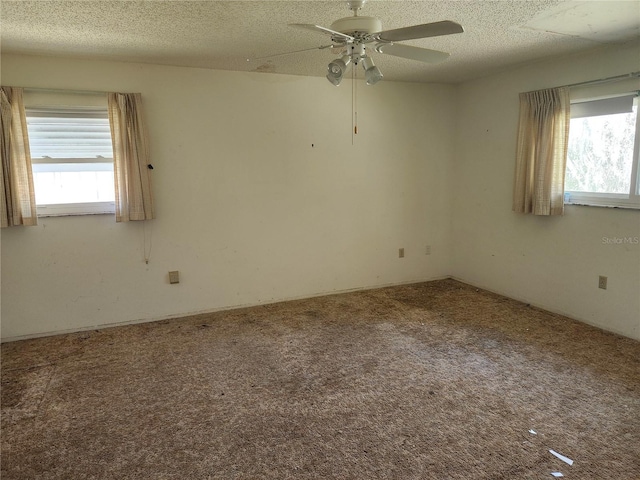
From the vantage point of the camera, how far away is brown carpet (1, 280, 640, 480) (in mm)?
1921

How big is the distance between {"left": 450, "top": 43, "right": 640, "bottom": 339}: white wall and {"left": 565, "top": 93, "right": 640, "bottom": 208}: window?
13cm

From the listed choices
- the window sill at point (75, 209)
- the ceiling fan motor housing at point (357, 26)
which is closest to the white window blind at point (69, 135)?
the window sill at point (75, 209)

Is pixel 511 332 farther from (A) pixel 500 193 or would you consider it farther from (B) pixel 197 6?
(B) pixel 197 6

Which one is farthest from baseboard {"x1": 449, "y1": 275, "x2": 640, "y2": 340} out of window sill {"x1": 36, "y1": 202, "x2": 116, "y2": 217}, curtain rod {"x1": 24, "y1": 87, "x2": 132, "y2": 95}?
curtain rod {"x1": 24, "y1": 87, "x2": 132, "y2": 95}

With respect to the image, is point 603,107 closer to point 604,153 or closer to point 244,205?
point 604,153

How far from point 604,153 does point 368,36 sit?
8.22ft

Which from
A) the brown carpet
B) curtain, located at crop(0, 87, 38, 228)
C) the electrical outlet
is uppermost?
curtain, located at crop(0, 87, 38, 228)

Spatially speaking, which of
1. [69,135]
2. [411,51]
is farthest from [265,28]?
[69,135]

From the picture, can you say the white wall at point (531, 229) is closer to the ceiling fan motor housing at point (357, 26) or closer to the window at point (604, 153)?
the window at point (604, 153)

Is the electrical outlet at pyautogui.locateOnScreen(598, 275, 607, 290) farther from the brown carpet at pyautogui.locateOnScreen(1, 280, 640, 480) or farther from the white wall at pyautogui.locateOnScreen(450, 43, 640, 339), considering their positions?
the brown carpet at pyautogui.locateOnScreen(1, 280, 640, 480)

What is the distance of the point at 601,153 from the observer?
11.1 feet

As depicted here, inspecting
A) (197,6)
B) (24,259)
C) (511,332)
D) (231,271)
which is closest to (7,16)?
(197,6)

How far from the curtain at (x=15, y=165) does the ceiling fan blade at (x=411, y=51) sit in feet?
9.38

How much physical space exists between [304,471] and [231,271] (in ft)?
8.10
